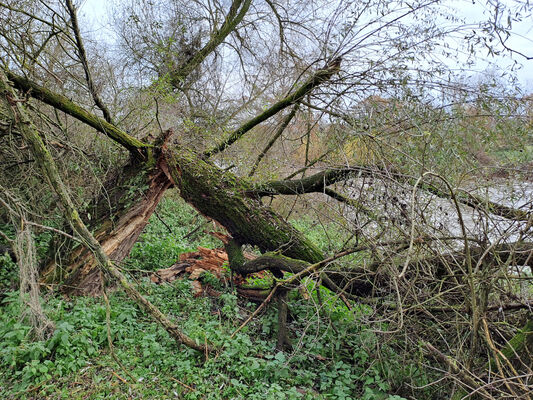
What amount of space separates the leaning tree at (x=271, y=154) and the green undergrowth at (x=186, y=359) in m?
0.34

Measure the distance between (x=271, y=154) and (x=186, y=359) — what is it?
3.82 meters

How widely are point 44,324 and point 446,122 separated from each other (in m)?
4.13

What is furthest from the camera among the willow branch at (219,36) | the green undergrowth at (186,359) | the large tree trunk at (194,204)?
the willow branch at (219,36)

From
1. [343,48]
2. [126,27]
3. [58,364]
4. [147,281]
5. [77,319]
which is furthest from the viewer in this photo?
[126,27]

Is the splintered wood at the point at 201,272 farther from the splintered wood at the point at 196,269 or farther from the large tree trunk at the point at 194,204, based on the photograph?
the large tree trunk at the point at 194,204

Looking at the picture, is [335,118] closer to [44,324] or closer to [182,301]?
[182,301]

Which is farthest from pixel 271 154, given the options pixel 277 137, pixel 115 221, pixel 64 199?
pixel 64 199

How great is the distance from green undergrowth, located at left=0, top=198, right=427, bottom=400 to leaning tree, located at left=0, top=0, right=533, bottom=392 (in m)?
0.34

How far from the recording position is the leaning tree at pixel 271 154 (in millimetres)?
3066

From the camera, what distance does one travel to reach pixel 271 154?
20.9ft

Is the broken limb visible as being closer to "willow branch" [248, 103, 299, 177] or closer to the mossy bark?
the mossy bark

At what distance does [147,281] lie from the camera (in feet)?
16.0

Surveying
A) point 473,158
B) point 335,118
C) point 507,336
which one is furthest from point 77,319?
point 473,158

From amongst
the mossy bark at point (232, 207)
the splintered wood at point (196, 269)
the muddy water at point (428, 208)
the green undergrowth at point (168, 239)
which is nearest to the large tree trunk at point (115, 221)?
the mossy bark at point (232, 207)
